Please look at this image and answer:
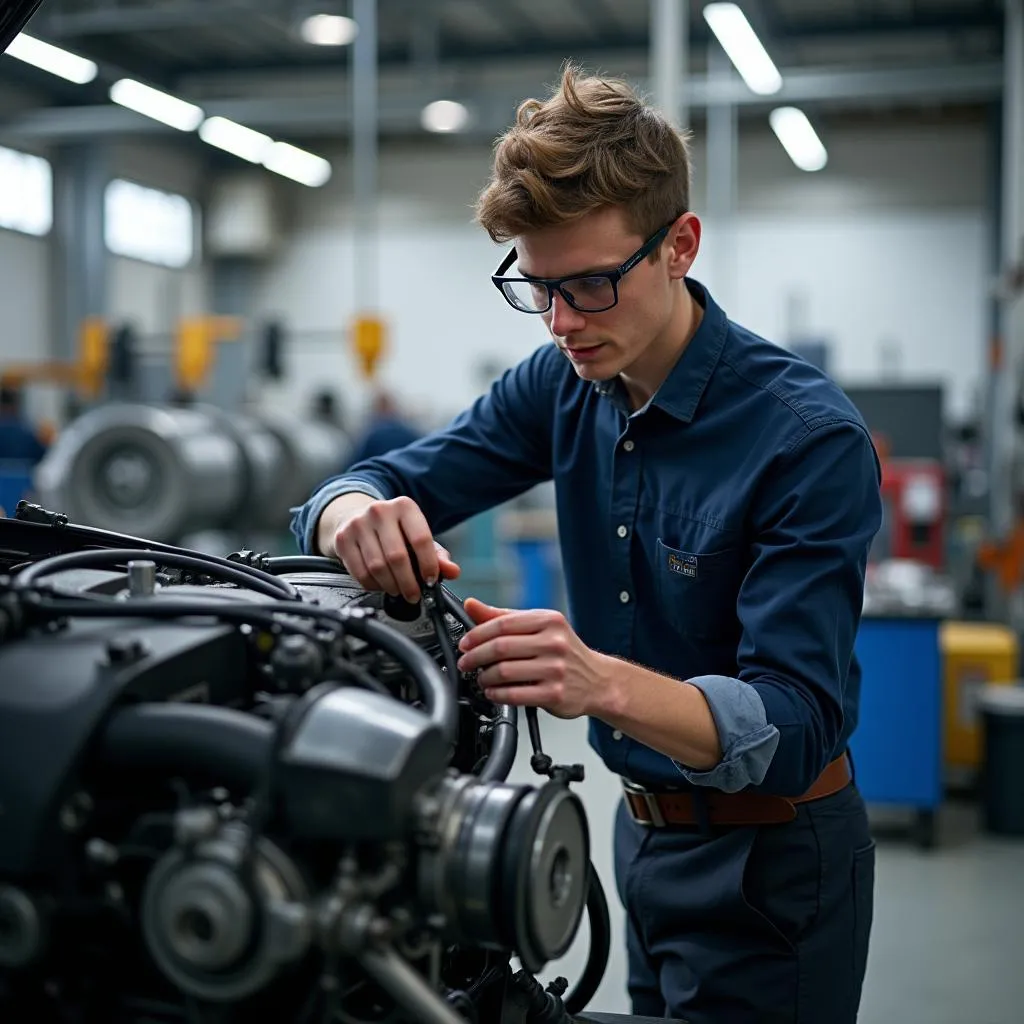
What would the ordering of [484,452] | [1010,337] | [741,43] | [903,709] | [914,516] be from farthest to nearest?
[741,43]
[1010,337]
[914,516]
[903,709]
[484,452]

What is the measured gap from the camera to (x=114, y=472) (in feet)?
14.5

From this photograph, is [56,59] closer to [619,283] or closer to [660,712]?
[619,283]

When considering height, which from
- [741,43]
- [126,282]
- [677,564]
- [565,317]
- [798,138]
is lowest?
[677,564]

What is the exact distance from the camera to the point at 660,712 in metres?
0.91

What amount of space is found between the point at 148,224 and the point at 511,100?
3684 millimetres

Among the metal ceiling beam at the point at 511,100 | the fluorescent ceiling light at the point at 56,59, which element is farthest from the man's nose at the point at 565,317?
the metal ceiling beam at the point at 511,100

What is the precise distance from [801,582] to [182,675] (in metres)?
0.51

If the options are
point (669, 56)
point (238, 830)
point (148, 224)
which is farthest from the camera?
point (148, 224)

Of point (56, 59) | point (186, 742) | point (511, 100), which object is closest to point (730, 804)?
point (186, 742)

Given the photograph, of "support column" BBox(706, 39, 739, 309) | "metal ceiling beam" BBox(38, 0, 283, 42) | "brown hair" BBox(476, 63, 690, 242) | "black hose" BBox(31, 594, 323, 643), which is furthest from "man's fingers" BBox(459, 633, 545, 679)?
"metal ceiling beam" BBox(38, 0, 283, 42)

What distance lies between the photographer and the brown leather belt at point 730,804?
1.16 m

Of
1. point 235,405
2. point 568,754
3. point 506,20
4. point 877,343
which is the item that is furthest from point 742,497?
point 877,343

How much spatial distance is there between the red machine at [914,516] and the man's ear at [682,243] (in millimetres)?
4034

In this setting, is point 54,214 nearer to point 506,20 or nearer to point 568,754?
point 506,20
